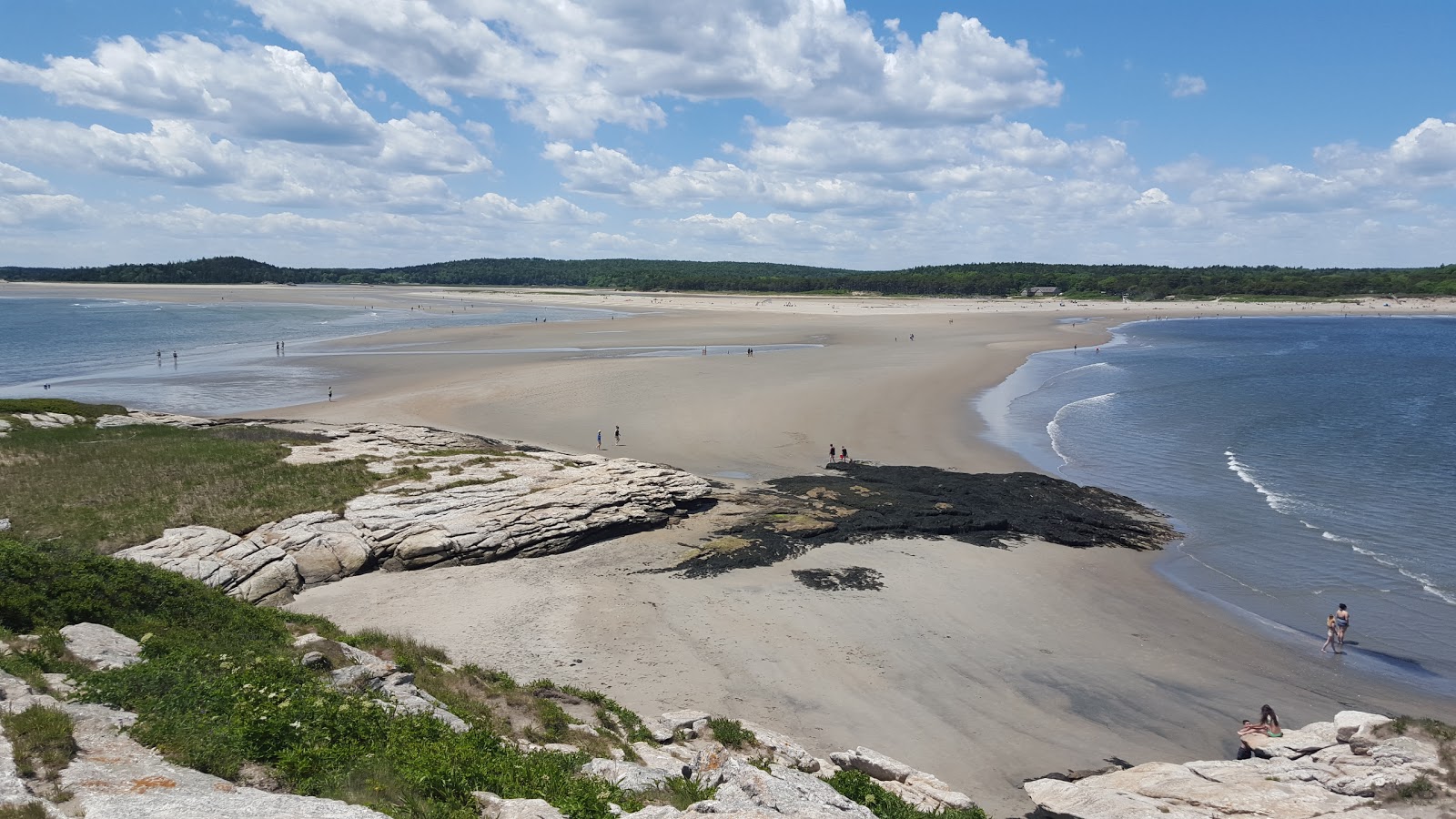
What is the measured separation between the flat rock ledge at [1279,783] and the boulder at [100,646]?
12446mm

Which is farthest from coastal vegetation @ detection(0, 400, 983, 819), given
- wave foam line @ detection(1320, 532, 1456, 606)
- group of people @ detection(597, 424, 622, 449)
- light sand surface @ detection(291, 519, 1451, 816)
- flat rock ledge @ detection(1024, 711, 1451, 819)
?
group of people @ detection(597, 424, 622, 449)

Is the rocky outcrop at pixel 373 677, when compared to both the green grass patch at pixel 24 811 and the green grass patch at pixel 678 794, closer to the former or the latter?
the green grass patch at pixel 678 794

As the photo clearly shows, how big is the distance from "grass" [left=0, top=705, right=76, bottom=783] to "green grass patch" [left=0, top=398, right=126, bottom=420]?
2916 cm

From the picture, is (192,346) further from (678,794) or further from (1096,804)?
(1096,804)

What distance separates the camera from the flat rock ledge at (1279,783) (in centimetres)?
1028

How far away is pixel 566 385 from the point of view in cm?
5016

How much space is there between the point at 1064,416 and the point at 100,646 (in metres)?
42.7

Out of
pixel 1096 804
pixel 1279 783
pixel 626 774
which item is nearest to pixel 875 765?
pixel 1096 804

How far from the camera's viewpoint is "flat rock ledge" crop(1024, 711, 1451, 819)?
10281mm

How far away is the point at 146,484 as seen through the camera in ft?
71.8

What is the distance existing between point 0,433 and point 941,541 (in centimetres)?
3095

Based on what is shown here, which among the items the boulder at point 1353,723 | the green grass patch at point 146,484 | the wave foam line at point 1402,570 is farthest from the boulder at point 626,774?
the wave foam line at point 1402,570

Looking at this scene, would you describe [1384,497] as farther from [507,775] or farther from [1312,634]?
[507,775]

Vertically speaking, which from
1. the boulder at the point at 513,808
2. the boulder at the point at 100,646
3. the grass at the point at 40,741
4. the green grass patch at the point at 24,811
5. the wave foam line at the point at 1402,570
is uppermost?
the green grass patch at the point at 24,811
